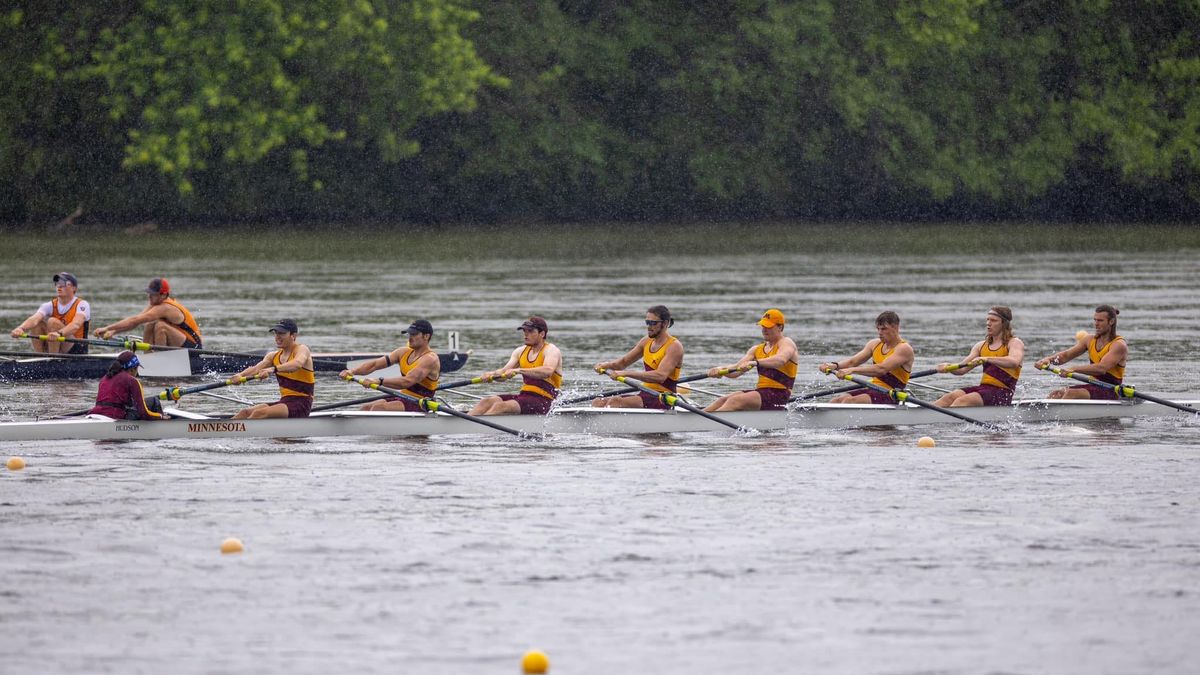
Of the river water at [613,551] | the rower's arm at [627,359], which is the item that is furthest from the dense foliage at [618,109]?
the rower's arm at [627,359]

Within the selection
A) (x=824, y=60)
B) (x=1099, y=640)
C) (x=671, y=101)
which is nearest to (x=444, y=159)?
(x=671, y=101)

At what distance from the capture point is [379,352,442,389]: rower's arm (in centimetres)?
1872

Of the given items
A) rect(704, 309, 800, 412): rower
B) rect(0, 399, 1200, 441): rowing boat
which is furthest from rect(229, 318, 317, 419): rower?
rect(704, 309, 800, 412): rower

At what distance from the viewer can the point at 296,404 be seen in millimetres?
18531

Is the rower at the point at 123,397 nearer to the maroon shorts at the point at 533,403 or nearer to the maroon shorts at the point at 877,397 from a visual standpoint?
the maroon shorts at the point at 533,403

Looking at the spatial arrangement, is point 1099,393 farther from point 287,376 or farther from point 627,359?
point 287,376

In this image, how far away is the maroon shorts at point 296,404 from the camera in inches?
728

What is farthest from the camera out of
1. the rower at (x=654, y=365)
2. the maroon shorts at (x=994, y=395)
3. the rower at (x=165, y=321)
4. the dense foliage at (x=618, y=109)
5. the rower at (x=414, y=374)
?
the dense foliage at (x=618, y=109)

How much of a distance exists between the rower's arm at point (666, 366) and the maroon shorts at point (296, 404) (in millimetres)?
3131

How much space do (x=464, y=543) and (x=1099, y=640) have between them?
4571mm

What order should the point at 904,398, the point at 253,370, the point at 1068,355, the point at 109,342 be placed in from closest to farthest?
1. the point at 253,370
2. the point at 904,398
3. the point at 1068,355
4. the point at 109,342

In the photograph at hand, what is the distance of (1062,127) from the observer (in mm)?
61625

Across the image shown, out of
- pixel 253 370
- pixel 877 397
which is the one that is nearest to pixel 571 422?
pixel 253 370

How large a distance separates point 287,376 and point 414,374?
3.95 ft
